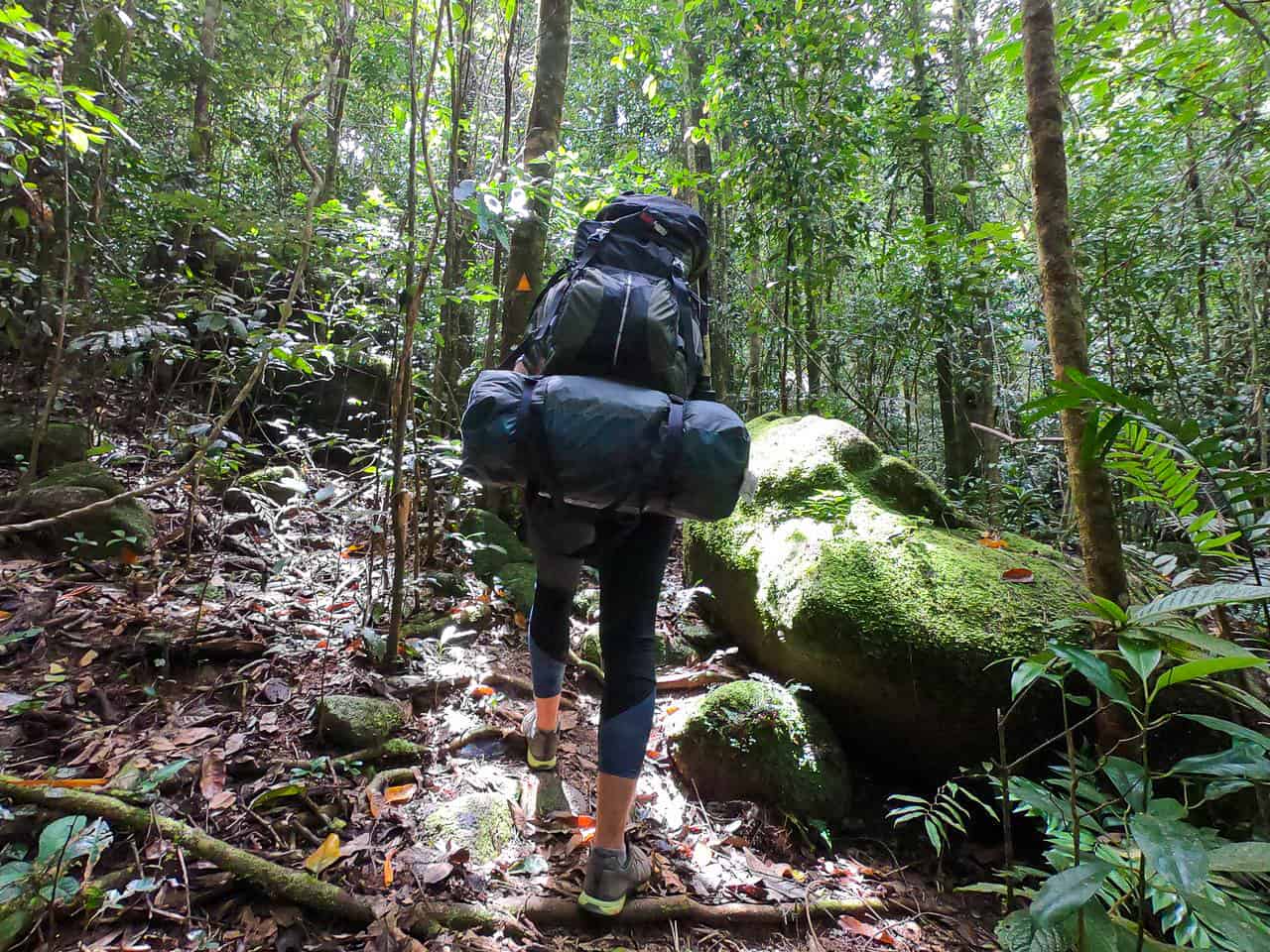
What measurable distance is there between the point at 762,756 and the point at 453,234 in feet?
10.4

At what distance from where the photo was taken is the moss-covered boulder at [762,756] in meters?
2.52

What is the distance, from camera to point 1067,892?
96cm

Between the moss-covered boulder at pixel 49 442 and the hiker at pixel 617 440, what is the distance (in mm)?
3916

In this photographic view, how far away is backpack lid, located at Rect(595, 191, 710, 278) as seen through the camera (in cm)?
202

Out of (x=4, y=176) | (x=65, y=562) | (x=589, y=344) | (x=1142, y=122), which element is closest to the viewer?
(x=589, y=344)

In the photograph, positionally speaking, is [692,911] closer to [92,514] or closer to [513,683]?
[513,683]

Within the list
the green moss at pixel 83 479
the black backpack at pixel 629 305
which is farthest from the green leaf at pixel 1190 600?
the green moss at pixel 83 479

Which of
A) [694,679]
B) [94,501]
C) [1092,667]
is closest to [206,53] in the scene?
[94,501]

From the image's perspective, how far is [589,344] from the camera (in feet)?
5.97

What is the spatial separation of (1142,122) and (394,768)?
23.2 feet

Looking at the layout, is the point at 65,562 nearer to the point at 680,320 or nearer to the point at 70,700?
the point at 70,700

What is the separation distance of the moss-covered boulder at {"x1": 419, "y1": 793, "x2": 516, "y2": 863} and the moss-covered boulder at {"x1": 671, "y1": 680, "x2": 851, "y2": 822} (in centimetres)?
85

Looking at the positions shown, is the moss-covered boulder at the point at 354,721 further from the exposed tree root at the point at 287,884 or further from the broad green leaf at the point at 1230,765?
the broad green leaf at the point at 1230,765

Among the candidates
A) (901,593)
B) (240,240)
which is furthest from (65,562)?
(901,593)
